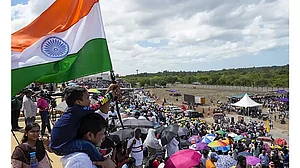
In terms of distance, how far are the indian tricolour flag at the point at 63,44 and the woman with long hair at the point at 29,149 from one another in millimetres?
525

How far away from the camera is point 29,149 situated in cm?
A: 312

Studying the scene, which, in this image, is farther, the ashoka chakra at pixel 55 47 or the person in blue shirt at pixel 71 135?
the ashoka chakra at pixel 55 47

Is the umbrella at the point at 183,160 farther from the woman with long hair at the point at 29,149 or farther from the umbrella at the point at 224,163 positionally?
the woman with long hair at the point at 29,149

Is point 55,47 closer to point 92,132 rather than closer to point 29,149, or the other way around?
point 29,149

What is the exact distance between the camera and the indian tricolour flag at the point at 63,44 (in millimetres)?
3207

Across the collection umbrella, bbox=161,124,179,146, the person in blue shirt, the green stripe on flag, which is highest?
the green stripe on flag

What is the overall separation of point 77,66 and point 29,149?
99 centimetres

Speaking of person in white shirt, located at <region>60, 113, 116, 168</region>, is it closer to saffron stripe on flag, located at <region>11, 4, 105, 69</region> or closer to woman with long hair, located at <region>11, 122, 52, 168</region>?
woman with long hair, located at <region>11, 122, 52, 168</region>

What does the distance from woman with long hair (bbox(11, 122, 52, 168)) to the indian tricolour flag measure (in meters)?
0.53

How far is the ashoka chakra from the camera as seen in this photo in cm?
327

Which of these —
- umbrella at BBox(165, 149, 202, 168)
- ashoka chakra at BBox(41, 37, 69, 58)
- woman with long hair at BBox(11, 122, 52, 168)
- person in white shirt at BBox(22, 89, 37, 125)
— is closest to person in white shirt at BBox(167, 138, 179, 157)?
umbrella at BBox(165, 149, 202, 168)

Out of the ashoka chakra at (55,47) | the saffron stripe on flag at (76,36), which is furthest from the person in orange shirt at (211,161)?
the ashoka chakra at (55,47)

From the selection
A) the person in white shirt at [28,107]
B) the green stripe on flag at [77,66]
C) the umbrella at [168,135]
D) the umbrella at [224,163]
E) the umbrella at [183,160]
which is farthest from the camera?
the person in white shirt at [28,107]

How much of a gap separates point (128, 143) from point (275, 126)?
28.6 meters
